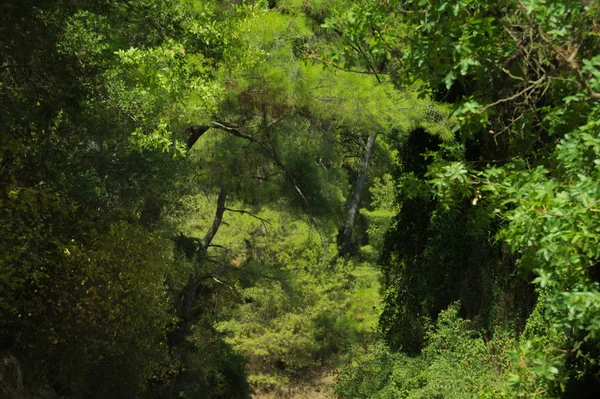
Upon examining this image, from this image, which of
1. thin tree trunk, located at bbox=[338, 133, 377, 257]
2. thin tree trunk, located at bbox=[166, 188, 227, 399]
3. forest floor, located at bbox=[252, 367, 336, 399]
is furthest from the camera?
thin tree trunk, located at bbox=[338, 133, 377, 257]

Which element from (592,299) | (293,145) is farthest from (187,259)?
(592,299)

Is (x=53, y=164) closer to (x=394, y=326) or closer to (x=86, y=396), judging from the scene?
(x=86, y=396)

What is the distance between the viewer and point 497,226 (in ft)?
34.3

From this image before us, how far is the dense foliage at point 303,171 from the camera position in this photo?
5.68 m

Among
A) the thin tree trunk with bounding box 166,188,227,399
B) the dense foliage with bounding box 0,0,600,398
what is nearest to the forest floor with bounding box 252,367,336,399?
the thin tree trunk with bounding box 166,188,227,399

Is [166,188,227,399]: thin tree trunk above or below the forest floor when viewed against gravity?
above

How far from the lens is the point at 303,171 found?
680 inches

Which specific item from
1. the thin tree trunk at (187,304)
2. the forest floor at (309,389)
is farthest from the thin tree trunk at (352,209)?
the thin tree trunk at (187,304)

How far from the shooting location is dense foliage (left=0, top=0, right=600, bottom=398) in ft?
18.6

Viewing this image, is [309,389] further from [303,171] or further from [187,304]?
[303,171]

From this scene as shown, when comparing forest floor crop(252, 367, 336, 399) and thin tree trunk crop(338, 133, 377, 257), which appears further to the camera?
thin tree trunk crop(338, 133, 377, 257)

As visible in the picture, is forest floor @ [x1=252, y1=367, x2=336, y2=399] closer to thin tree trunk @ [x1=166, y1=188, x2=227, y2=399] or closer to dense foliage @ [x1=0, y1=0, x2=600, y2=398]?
thin tree trunk @ [x1=166, y1=188, x2=227, y2=399]

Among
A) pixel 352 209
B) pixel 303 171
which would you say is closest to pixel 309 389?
pixel 352 209

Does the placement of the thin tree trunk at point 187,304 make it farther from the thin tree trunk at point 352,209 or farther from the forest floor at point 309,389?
the thin tree trunk at point 352,209
